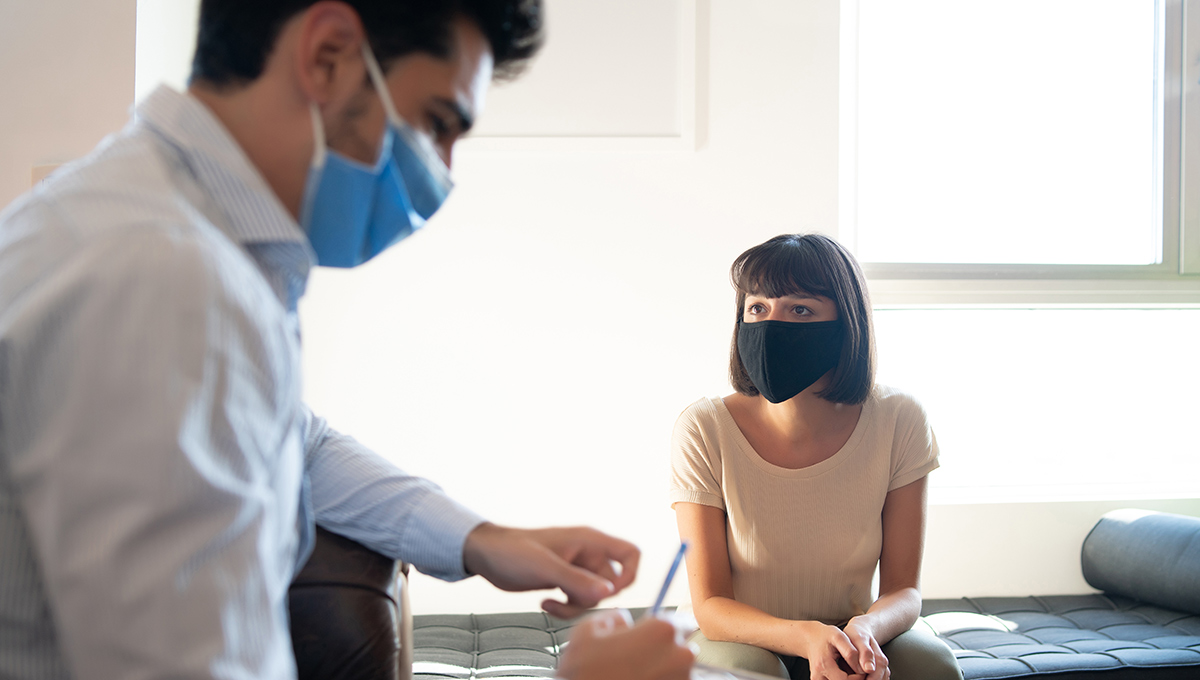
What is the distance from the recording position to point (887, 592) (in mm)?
1652

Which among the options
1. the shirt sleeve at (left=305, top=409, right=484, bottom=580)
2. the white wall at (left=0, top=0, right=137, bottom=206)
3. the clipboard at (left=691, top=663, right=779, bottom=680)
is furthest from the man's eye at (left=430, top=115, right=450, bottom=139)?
the white wall at (left=0, top=0, right=137, bottom=206)

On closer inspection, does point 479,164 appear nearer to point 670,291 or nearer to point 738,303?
point 670,291

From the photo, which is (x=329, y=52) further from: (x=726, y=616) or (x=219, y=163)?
(x=726, y=616)

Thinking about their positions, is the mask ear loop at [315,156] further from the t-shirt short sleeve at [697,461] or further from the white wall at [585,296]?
the white wall at [585,296]

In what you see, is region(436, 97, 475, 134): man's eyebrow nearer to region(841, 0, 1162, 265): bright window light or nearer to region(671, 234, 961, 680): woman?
region(671, 234, 961, 680): woman

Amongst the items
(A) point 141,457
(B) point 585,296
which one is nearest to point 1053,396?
(B) point 585,296

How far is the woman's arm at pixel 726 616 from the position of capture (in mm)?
1399

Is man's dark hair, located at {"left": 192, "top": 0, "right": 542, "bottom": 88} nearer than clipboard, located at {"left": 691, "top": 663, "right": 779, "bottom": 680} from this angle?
Yes

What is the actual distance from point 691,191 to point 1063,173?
4.39 ft

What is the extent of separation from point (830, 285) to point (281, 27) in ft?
4.12

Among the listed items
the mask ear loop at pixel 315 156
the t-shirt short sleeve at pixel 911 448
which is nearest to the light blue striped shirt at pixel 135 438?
the mask ear loop at pixel 315 156

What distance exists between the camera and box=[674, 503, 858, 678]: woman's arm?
4.59 ft

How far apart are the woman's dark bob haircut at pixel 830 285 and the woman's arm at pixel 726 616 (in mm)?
366

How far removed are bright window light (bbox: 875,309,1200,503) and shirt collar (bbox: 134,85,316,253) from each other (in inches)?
91.3
